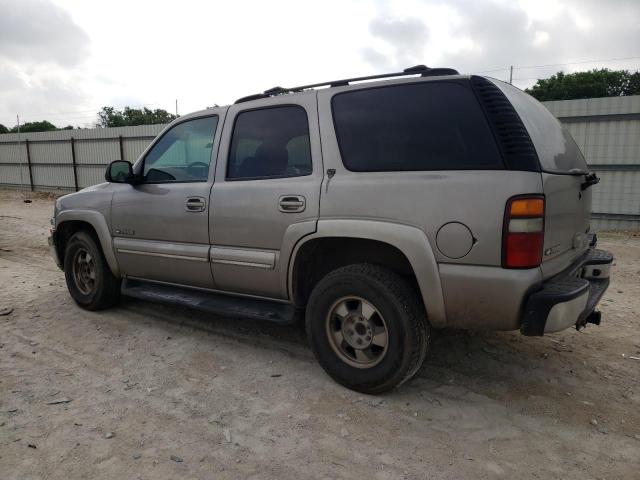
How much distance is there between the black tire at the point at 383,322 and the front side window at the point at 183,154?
1.46 m

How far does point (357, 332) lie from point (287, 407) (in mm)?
630

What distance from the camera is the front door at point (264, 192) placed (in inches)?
125

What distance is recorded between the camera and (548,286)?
2.60 m

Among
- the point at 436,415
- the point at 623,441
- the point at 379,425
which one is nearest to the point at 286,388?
the point at 379,425

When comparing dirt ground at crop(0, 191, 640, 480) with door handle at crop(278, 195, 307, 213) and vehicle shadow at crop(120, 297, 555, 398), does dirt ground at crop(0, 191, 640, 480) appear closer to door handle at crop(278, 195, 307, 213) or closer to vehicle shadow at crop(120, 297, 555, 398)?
vehicle shadow at crop(120, 297, 555, 398)

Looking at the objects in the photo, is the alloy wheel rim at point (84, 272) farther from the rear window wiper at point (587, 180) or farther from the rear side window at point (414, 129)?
the rear window wiper at point (587, 180)

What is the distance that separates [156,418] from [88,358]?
120 cm

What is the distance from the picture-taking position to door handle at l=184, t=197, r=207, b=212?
365cm

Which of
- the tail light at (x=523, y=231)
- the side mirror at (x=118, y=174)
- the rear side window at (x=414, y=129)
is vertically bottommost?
the tail light at (x=523, y=231)

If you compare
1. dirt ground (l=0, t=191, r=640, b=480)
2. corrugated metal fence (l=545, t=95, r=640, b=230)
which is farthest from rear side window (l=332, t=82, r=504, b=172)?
corrugated metal fence (l=545, t=95, r=640, b=230)

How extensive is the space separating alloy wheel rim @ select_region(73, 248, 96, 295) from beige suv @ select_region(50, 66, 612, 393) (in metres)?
0.89

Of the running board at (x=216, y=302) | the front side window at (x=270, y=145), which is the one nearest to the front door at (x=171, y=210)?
the running board at (x=216, y=302)

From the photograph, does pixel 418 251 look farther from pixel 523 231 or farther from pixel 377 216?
pixel 523 231

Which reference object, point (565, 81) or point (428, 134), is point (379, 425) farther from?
point (565, 81)
